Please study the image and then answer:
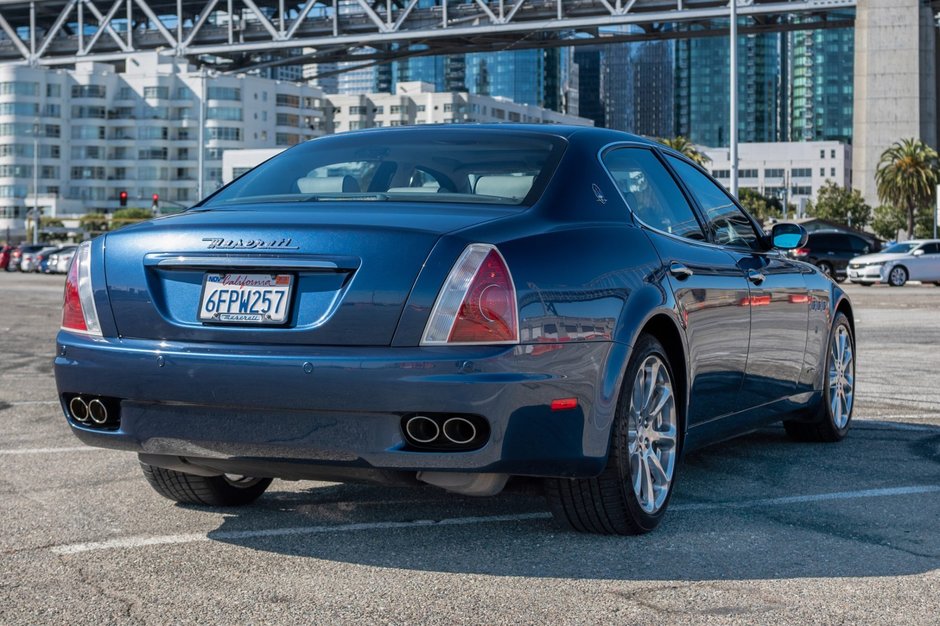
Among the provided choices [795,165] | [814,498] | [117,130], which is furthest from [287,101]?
[814,498]

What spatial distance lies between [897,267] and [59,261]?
126 feet

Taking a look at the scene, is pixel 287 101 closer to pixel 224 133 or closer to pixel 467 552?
pixel 224 133

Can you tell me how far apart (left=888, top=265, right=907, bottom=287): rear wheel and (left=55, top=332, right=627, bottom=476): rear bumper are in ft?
120

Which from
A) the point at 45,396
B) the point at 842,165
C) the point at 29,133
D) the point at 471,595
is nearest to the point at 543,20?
the point at 29,133

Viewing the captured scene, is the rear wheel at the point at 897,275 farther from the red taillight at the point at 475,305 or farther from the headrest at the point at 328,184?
the red taillight at the point at 475,305

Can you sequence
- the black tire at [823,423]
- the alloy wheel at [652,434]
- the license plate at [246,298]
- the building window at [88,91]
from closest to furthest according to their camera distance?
the license plate at [246,298]
the alloy wheel at [652,434]
the black tire at [823,423]
the building window at [88,91]

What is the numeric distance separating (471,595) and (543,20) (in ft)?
261

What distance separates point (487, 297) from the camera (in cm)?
417

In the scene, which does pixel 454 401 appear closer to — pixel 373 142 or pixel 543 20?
pixel 373 142

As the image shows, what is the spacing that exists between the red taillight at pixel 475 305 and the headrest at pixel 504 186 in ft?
2.20

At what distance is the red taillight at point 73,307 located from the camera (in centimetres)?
467

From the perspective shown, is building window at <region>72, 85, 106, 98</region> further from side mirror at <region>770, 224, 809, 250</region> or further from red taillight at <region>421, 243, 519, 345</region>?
red taillight at <region>421, 243, 519, 345</region>

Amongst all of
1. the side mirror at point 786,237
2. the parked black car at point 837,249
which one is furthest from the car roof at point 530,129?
the parked black car at point 837,249

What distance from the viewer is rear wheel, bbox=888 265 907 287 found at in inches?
1538
